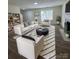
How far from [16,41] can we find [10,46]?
0.12 metres

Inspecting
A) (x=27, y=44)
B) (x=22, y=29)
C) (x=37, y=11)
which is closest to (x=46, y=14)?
(x=37, y=11)

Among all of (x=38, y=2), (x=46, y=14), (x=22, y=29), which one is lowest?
(x=22, y=29)

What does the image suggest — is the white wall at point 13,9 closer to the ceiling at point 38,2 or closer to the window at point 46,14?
the ceiling at point 38,2

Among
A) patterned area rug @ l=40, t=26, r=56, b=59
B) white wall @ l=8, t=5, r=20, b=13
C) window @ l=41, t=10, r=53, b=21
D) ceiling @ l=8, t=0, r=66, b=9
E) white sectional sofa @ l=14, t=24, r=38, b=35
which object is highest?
ceiling @ l=8, t=0, r=66, b=9

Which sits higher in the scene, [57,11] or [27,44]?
[57,11]

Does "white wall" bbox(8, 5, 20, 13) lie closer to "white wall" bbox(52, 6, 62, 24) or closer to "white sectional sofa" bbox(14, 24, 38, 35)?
"white sectional sofa" bbox(14, 24, 38, 35)

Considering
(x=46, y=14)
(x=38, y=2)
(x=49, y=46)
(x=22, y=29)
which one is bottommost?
(x=49, y=46)

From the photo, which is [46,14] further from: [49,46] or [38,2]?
[49,46]

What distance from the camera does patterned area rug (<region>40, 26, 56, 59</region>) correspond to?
1.11 metres

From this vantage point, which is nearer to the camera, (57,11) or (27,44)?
(27,44)

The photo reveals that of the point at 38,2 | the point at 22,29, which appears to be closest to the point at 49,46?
the point at 22,29

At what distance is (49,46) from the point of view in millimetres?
1190

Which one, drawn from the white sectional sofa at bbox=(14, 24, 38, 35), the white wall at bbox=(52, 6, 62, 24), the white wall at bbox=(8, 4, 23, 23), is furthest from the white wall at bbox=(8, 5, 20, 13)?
the white wall at bbox=(52, 6, 62, 24)
